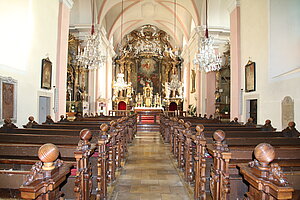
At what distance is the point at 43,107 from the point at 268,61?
275 inches

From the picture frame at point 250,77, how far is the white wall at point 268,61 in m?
0.13

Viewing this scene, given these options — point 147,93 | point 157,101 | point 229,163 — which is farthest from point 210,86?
point 229,163

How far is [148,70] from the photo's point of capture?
22828 millimetres

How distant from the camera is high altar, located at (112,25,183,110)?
67.7 feet

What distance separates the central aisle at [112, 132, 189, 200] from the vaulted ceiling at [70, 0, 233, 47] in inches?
312

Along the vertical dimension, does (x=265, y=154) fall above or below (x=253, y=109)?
below

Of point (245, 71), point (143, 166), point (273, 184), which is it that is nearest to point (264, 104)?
point (245, 71)

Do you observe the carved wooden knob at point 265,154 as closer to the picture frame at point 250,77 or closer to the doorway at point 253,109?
the picture frame at point 250,77

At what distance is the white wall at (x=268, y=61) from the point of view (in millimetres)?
5824

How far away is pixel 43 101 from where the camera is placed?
7.71 m

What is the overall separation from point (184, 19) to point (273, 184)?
683 inches

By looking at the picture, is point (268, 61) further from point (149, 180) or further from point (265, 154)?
point (265, 154)

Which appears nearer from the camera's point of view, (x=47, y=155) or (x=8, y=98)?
(x=47, y=155)

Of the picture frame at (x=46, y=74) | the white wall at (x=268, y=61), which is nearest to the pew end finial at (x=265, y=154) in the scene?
the white wall at (x=268, y=61)
